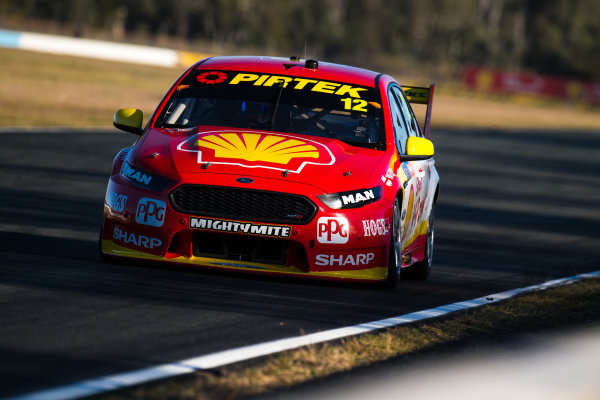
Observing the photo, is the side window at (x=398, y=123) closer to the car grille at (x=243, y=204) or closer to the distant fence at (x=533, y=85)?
the car grille at (x=243, y=204)

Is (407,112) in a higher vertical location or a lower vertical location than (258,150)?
higher

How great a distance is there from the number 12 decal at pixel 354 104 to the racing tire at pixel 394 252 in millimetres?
989

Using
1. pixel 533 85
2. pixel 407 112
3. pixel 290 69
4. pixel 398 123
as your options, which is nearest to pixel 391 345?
pixel 398 123

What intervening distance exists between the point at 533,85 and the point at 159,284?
7067cm

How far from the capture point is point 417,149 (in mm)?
8250

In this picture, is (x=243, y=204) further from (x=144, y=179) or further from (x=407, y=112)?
(x=407, y=112)

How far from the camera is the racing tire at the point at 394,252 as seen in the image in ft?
24.7

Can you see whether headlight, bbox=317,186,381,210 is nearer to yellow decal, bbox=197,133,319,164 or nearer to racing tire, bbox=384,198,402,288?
racing tire, bbox=384,198,402,288

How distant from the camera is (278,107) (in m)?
8.29

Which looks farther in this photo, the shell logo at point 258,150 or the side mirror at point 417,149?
the side mirror at point 417,149

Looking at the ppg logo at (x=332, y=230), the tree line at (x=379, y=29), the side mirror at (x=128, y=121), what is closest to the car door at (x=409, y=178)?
the ppg logo at (x=332, y=230)

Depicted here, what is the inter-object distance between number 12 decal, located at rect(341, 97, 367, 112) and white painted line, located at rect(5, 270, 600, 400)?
1.78 meters

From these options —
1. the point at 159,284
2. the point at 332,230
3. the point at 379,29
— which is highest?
the point at 379,29

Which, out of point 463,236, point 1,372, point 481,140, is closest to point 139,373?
point 1,372
